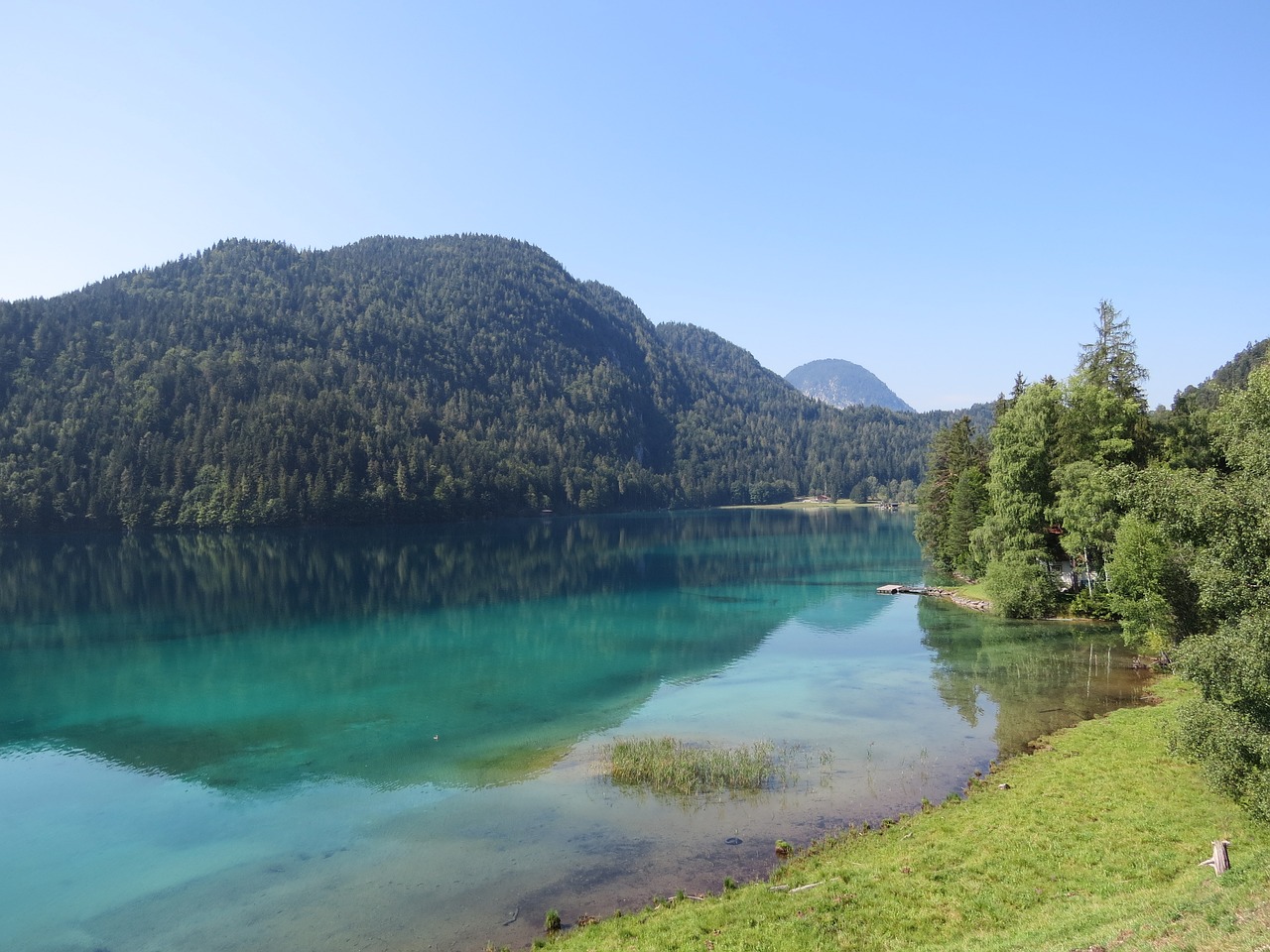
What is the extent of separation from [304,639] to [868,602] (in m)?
45.5

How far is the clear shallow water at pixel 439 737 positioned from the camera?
19625 millimetres

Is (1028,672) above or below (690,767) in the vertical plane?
below

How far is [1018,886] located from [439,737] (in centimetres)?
2377

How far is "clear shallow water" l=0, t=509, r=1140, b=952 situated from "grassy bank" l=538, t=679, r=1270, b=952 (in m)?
1.98

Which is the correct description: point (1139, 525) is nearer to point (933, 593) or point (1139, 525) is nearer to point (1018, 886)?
point (1018, 886)

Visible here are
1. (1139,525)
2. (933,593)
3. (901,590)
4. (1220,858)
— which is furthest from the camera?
(901,590)

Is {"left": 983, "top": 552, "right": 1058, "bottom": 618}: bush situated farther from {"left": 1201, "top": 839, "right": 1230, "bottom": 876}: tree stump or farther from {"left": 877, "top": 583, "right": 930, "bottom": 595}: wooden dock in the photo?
{"left": 1201, "top": 839, "right": 1230, "bottom": 876}: tree stump

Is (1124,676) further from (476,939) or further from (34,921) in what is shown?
(34,921)

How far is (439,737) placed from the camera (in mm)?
33344

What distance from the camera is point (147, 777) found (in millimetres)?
28984

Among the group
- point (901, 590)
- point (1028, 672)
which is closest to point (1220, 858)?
point (1028, 672)

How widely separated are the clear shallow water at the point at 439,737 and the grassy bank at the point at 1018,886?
1982 millimetres

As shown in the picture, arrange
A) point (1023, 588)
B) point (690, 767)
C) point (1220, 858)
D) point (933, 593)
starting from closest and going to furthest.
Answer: point (1220, 858)
point (690, 767)
point (1023, 588)
point (933, 593)

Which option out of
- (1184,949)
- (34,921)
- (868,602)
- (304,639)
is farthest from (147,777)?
(868,602)
